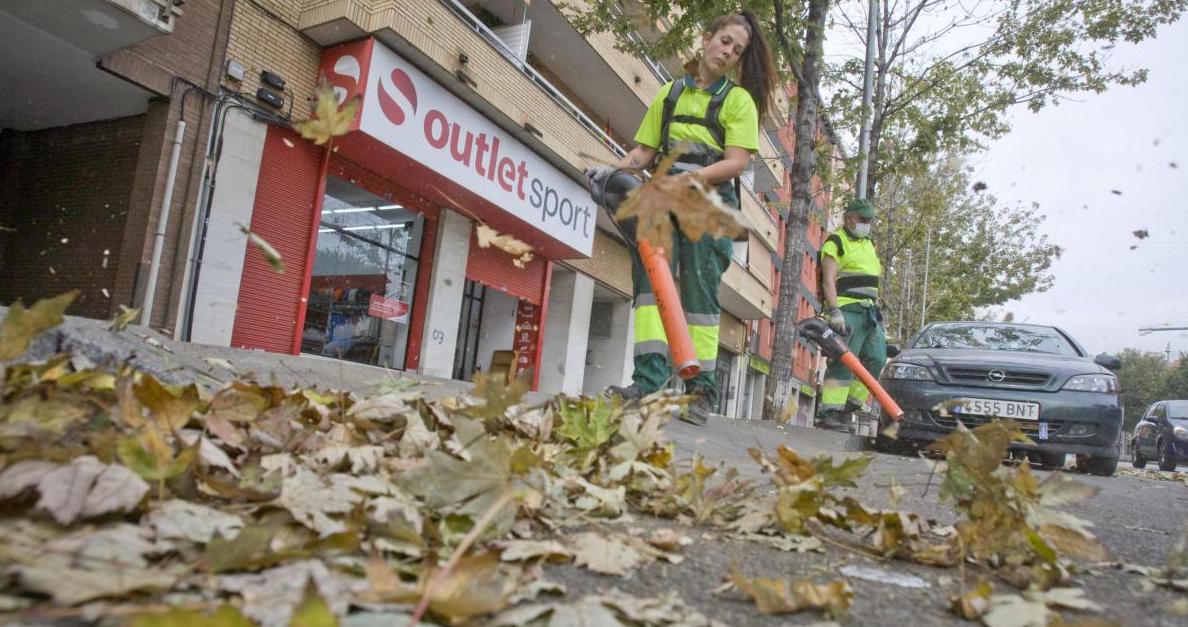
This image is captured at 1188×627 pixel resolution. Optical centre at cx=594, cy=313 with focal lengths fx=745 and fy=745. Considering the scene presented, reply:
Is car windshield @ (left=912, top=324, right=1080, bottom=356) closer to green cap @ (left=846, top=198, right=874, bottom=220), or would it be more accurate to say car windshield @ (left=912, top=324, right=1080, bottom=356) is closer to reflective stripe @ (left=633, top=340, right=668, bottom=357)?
green cap @ (left=846, top=198, right=874, bottom=220)

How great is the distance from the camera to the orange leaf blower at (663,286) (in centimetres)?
338

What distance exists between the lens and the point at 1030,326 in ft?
25.9

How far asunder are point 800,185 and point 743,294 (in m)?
13.2

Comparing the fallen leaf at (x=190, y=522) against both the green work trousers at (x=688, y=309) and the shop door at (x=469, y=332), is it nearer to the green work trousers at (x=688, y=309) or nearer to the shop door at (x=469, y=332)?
the green work trousers at (x=688, y=309)

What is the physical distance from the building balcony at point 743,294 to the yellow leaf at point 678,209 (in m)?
18.9

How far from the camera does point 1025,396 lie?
6.04m

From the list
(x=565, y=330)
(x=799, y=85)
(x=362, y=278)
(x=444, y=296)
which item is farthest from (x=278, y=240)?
(x=565, y=330)

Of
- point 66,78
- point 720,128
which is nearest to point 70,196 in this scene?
point 66,78

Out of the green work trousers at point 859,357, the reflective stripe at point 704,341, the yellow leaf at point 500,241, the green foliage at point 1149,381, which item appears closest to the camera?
the yellow leaf at point 500,241

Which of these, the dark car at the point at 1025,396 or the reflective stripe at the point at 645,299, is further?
the dark car at the point at 1025,396

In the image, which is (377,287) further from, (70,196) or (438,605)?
(438,605)

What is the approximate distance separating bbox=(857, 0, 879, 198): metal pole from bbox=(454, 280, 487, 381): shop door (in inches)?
279

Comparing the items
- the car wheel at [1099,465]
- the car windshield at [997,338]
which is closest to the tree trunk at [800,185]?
the car windshield at [997,338]

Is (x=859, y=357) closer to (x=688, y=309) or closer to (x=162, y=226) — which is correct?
(x=688, y=309)
